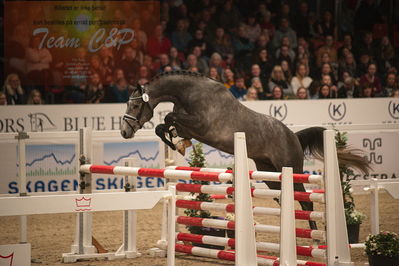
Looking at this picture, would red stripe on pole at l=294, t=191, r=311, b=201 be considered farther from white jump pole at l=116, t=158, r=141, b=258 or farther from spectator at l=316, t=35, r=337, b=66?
spectator at l=316, t=35, r=337, b=66

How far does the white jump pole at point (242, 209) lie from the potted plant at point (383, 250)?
1.03m

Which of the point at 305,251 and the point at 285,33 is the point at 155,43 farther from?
the point at 305,251

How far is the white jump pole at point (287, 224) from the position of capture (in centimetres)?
511

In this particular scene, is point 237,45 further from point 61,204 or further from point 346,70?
point 61,204

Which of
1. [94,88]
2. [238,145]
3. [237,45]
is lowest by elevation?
[238,145]

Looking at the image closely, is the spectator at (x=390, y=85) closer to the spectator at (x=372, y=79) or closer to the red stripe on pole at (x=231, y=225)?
the spectator at (x=372, y=79)

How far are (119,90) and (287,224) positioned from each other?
7.29 meters

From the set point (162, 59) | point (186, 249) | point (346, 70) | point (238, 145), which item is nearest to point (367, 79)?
point (346, 70)

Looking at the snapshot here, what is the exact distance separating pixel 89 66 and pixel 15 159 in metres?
3.16

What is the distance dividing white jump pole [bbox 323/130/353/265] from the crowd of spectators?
6.60 metres

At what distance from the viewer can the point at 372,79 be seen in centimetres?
1377

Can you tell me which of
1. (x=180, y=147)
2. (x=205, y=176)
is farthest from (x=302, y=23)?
(x=205, y=176)

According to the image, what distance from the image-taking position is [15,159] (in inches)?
383

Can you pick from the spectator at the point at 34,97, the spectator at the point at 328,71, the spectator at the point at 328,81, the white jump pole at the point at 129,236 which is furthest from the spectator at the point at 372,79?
the white jump pole at the point at 129,236
